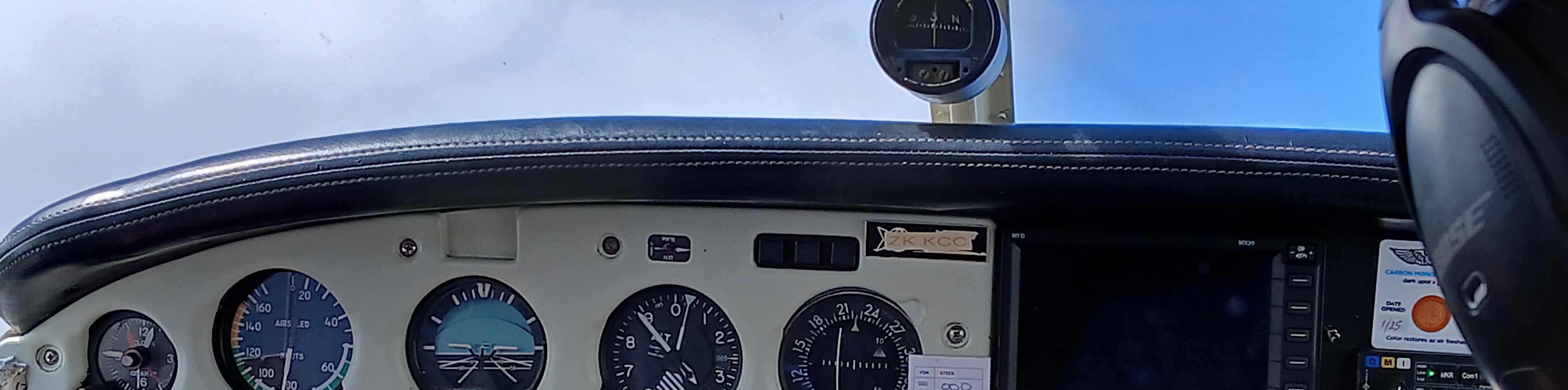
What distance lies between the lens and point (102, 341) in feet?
6.05

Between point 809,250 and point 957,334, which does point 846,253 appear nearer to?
point 809,250

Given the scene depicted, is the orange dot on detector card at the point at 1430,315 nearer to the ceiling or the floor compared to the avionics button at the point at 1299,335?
nearer to the ceiling

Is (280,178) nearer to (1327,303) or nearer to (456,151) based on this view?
Answer: (456,151)

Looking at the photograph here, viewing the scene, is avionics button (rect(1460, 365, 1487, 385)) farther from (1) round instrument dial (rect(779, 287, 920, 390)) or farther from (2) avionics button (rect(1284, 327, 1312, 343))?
(1) round instrument dial (rect(779, 287, 920, 390))

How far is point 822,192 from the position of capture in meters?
1.57

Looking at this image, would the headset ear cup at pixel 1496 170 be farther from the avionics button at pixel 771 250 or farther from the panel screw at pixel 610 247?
the panel screw at pixel 610 247

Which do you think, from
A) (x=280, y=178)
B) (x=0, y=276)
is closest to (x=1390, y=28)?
(x=280, y=178)

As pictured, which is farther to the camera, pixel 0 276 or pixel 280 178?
pixel 0 276

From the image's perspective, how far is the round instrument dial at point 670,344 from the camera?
173 cm

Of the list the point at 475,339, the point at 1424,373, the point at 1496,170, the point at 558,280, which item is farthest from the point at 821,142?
the point at 1424,373

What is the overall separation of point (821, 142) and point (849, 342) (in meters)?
0.39

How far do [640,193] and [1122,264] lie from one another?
79 centimetres

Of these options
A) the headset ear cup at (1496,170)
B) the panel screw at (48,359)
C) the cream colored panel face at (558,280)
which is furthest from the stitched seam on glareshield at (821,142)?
the headset ear cup at (1496,170)

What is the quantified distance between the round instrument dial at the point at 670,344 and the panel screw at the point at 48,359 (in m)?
1.02
